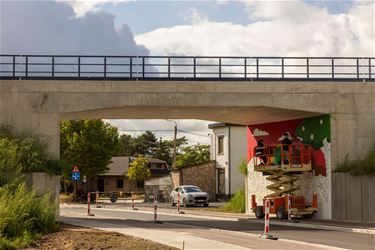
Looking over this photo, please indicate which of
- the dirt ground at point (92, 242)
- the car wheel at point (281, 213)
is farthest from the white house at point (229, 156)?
the dirt ground at point (92, 242)

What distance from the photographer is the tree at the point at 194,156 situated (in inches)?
3597

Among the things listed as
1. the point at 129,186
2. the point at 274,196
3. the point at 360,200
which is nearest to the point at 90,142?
the point at 129,186

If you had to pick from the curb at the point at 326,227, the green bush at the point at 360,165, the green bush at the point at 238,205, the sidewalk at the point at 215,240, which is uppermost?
the green bush at the point at 360,165

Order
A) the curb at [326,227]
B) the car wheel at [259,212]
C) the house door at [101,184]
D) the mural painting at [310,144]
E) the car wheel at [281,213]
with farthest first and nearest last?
1. the house door at [101,184]
2. the car wheel at [259,212]
3. the mural painting at [310,144]
4. the car wheel at [281,213]
5. the curb at [326,227]

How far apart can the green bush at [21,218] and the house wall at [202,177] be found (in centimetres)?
3821

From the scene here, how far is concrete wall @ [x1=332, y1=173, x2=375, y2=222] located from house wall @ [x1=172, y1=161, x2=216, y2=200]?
32.4 meters

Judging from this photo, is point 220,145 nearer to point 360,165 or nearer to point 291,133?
point 291,133

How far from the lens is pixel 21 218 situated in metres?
20.4

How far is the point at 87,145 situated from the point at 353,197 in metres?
39.0

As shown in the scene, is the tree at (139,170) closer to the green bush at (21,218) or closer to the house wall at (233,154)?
the house wall at (233,154)

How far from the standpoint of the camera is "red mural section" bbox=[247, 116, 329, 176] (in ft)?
101

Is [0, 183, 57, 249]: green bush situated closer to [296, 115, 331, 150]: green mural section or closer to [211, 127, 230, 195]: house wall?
[296, 115, 331, 150]: green mural section

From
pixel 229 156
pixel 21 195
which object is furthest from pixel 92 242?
pixel 229 156

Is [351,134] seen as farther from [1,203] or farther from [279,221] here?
[1,203]
